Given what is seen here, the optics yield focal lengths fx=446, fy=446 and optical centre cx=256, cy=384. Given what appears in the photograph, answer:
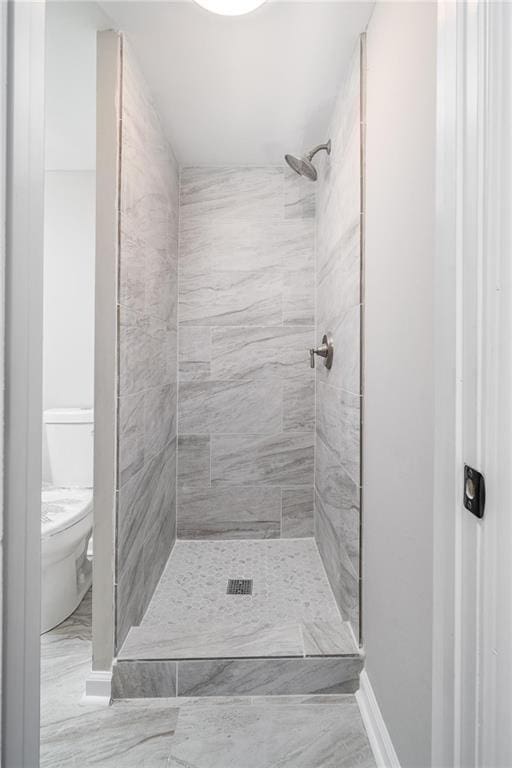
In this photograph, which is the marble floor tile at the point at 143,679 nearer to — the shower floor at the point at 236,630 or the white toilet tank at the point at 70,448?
the shower floor at the point at 236,630

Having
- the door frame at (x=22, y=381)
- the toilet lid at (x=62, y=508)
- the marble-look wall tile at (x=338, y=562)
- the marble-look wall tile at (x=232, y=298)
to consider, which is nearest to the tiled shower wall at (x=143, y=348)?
the marble-look wall tile at (x=232, y=298)

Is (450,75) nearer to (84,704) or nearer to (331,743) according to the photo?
(331,743)

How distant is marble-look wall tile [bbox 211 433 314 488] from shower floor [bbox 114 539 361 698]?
1.69ft

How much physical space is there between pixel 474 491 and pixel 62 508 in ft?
5.87

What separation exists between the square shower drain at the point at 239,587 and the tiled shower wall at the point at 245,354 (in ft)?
1.80

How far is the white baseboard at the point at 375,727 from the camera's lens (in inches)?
46.8

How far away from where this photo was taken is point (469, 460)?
0.61m

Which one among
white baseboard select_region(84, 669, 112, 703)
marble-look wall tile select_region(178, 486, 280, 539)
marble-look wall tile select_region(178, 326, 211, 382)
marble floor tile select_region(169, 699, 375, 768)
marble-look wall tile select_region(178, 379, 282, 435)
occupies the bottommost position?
marble floor tile select_region(169, 699, 375, 768)

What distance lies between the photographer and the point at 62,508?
1930 mm

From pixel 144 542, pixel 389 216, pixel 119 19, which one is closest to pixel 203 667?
pixel 144 542

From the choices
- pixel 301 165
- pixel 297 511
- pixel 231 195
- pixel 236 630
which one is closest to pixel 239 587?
pixel 236 630

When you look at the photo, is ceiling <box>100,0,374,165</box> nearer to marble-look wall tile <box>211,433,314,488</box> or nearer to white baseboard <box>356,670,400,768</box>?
marble-look wall tile <box>211,433,314,488</box>

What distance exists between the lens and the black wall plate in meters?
0.58

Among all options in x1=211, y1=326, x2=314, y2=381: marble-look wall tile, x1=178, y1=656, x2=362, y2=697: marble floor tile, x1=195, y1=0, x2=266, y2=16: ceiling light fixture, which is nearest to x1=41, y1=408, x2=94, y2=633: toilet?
x1=178, y1=656, x2=362, y2=697: marble floor tile
